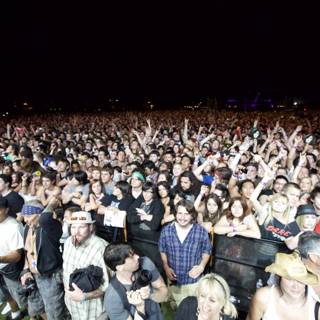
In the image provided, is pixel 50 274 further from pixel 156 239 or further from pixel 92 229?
pixel 156 239

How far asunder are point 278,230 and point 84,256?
2.26 m

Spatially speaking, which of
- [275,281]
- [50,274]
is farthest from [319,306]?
[50,274]

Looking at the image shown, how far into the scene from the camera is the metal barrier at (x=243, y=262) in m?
3.75

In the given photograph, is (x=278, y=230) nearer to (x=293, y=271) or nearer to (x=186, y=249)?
(x=186, y=249)

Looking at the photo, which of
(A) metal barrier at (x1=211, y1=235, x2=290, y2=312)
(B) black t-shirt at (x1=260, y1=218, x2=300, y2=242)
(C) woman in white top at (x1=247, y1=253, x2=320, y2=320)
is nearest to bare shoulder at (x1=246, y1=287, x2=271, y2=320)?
(C) woman in white top at (x1=247, y1=253, x2=320, y2=320)

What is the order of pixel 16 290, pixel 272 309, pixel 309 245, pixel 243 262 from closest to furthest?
pixel 272 309
pixel 309 245
pixel 243 262
pixel 16 290

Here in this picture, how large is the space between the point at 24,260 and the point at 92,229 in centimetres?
143

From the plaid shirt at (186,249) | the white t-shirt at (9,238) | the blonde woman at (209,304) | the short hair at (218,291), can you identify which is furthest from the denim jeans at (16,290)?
the short hair at (218,291)

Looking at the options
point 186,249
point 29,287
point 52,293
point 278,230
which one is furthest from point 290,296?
point 29,287

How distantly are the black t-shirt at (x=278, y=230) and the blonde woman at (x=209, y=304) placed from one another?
5.84ft

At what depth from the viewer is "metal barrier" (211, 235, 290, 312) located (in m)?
3.75

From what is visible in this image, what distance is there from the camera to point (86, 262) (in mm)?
3400

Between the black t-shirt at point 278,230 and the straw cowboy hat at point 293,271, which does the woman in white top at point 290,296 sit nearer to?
the straw cowboy hat at point 293,271

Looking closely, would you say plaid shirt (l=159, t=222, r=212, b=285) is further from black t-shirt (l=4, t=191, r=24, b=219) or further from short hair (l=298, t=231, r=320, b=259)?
black t-shirt (l=4, t=191, r=24, b=219)
